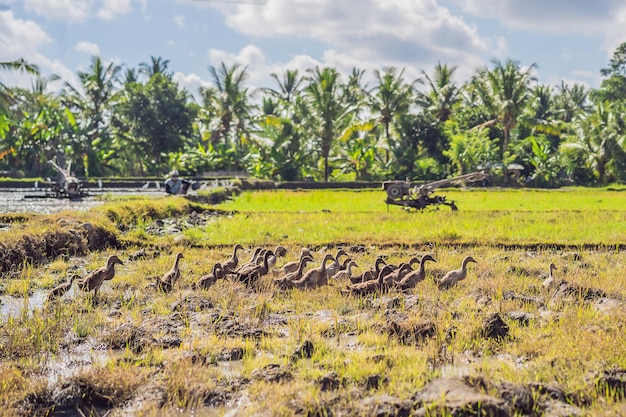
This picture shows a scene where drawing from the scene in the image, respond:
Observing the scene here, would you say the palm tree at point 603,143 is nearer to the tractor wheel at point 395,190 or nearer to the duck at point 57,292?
the tractor wheel at point 395,190

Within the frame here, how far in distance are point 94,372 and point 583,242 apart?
34.6 feet

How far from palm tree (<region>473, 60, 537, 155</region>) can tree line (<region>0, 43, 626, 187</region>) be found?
0.07 meters

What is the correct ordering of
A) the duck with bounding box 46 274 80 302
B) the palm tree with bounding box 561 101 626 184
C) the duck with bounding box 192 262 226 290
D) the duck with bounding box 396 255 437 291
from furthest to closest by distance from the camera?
1. the palm tree with bounding box 561 101 626 184
2. the duck with bounding box 192 262 226 290
3. the duck with bounding box 396 255 437 291
4. the duck with bounding box 46 274 80 302

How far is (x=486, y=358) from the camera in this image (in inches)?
255

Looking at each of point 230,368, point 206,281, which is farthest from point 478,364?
point 206,281

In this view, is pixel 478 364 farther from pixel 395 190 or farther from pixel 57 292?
pixel 395 190

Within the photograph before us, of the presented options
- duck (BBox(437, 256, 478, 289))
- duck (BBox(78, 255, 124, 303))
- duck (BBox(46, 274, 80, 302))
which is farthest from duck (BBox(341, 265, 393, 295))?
duck (BBox(46, 274, 80, 302))

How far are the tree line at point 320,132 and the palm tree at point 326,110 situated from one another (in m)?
0.07

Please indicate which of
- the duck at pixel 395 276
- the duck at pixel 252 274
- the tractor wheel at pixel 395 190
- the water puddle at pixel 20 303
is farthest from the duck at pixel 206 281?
the tractor wheel at pixel 395 190

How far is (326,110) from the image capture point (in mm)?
37531

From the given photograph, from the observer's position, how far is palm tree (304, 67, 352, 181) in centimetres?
3766

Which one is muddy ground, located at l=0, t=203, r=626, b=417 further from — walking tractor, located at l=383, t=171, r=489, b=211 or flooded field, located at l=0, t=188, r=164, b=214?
walking tractor, located at l=383, t=171, r=489, b=211

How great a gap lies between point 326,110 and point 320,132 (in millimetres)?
1249

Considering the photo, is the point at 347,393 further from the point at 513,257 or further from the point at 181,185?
the point at 181,185
